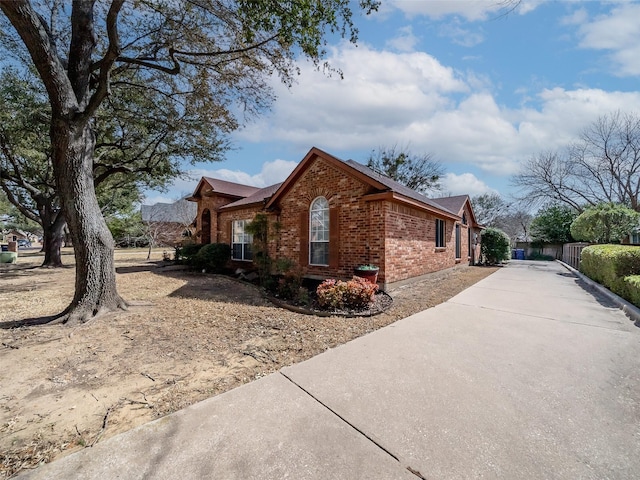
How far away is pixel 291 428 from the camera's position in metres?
2.47

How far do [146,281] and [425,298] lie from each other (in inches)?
383

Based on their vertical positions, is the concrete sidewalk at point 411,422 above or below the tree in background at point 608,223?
below

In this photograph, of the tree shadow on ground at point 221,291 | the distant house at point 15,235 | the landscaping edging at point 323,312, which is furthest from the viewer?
the distant house at point 15,235

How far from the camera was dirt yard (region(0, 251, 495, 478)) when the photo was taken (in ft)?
8.50

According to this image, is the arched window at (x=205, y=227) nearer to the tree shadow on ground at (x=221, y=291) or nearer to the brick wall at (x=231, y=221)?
the brick wall at (x=231, y=221)

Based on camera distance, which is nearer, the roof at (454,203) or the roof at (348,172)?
the roof at (348,172)

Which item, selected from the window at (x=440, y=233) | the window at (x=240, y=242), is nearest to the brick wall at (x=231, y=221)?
the window at (x=240, y=242)

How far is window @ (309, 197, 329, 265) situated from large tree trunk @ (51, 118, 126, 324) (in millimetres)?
5692

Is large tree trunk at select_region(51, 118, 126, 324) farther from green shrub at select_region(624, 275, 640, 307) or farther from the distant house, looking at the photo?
the distant house

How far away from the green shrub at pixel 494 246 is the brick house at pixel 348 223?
9.29m

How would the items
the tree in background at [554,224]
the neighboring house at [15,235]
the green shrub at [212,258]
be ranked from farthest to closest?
the neighboring house at [15,235], the tree in background at [554,224], the green shrub at [212,258]

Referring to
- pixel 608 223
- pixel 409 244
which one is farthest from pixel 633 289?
Answer: pixel 608 223

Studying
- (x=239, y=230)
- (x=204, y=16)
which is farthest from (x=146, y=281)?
(x=204, y=16)

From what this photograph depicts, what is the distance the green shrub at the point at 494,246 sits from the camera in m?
19.9
